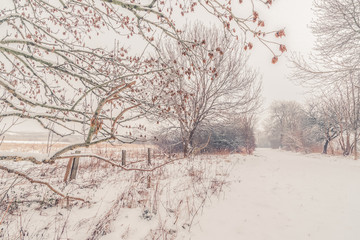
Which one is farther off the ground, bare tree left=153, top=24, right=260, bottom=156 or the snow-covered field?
bare tree left=153, top=24, right=260, bottom=156

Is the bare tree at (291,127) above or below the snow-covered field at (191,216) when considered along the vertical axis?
above

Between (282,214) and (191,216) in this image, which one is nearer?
(191,216)

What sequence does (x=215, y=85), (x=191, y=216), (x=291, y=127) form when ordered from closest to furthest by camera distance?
1. (x=191, y=216)
2. (x=215, y=85)
3. (x=291, y=127)

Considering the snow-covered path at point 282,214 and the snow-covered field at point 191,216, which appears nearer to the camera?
the snow-covered field at point 191,216

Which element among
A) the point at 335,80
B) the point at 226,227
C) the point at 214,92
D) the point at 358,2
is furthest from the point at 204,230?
the point at 358,2

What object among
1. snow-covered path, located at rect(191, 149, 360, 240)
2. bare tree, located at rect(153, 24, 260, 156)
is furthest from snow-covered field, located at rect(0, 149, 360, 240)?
bare tree, located at rect(153, 24, 260, 156)

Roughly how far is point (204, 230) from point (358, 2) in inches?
396

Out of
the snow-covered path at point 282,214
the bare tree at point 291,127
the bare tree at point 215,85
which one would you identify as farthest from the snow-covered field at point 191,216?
the bare tree at point 291,127

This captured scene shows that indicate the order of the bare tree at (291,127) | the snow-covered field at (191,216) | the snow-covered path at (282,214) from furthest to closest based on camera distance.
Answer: the bare tree at (291,127) < the snow-covered path at (282,214) < the snow-covered field at (191,216)

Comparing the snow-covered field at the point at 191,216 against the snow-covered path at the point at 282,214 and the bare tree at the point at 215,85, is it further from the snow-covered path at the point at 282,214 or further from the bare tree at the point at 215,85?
the bare tree at the point at 215,85

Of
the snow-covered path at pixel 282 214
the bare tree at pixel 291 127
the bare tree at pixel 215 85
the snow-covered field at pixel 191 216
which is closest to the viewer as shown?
the snow-covered field at pixel 191 216

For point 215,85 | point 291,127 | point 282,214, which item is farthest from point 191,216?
point 291,127

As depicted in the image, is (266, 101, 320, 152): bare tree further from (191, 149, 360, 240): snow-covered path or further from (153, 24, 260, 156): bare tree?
(191, 149, 360, 240): snow-covered path

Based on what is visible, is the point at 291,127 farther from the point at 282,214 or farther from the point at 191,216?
the point at 191,216
